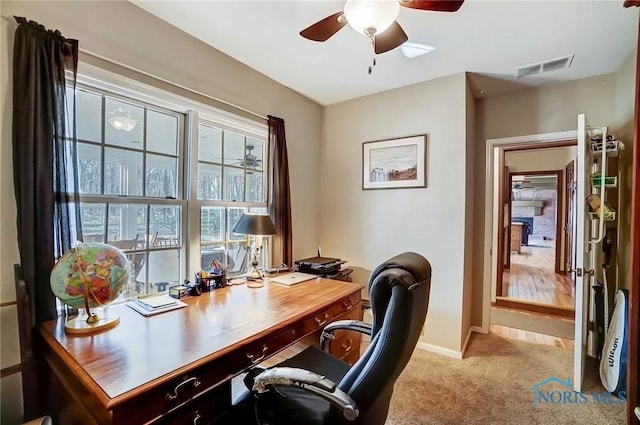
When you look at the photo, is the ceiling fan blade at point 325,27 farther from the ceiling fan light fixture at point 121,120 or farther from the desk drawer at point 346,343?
the desk drawer at point 346,343

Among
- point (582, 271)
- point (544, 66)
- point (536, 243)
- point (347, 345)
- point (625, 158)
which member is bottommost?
point (536, 243)

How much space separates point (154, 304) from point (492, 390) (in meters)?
2.41

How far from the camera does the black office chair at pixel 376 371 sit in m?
0.93

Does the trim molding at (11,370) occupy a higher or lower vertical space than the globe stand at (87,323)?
lower

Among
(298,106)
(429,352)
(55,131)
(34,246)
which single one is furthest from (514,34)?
(34,246)

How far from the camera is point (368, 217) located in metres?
3.15

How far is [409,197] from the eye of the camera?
289cm

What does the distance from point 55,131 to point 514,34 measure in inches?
114

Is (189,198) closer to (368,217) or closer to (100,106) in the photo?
(100,106)

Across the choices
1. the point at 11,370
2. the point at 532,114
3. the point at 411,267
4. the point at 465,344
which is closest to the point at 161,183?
the point at 11,370

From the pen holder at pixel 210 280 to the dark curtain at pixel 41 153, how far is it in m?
0.73

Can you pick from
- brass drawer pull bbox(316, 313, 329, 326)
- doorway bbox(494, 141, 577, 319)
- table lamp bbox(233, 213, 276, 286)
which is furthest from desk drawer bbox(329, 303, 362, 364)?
doorway bbox(494, 141, 577, 319)

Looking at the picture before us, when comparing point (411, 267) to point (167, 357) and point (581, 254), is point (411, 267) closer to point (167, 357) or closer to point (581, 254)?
point (167, 357)

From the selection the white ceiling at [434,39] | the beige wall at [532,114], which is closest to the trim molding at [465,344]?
the beige wall at [532,114]
